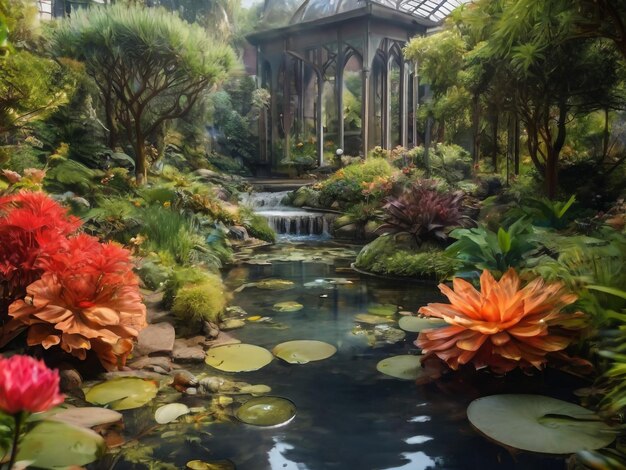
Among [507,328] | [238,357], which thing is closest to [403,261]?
[238,357]

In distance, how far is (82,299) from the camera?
304 cm

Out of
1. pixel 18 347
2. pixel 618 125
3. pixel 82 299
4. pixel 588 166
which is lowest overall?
pixel 18 347

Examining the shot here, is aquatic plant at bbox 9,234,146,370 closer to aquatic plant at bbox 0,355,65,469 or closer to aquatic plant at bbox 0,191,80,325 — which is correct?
aquatic plant at bbox 0,191,80,325

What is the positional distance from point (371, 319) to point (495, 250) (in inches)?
49.1

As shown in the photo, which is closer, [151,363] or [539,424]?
[539,424]

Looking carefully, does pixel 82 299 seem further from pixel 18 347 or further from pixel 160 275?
pixel 160 275

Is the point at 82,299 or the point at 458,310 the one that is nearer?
the point at 82,299

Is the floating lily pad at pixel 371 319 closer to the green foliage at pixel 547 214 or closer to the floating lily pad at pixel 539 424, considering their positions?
the floating lily pad at pixel 539 424

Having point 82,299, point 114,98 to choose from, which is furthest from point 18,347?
point 114,98

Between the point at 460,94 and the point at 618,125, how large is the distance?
11.4ft

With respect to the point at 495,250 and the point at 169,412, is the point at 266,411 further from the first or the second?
the point at 495,250

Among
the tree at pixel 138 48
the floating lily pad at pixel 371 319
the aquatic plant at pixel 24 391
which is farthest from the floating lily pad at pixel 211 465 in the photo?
the tree at pixel 138 48

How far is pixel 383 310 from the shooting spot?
5250 mm

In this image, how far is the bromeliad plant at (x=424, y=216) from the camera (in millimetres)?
7312
